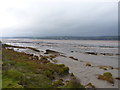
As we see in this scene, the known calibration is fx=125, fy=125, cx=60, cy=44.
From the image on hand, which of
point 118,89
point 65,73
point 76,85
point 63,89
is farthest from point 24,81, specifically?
point 118,89

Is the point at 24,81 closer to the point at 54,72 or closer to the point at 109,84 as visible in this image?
the point at 54,72

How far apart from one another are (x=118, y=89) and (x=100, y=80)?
2569 mm

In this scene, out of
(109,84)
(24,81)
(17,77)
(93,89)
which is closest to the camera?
(24,81)

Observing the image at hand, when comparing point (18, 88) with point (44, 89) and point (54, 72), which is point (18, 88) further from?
point (54, 72)

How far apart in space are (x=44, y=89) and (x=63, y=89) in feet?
4.20

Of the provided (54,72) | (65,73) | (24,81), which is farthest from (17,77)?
(65,73)

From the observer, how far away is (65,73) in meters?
14.5

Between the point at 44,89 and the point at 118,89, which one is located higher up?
the point at 44,89

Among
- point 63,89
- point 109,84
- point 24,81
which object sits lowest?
point 109,84

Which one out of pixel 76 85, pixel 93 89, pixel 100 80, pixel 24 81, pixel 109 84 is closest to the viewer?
pixel 76 85

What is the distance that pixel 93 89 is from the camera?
10.2 metres

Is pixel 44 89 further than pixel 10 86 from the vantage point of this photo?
Yes

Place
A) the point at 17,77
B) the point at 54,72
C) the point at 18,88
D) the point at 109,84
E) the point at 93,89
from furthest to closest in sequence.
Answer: the point at 54,72, the point at 109,84, the point at 93,89, the point at 17,77, the point at 18,88

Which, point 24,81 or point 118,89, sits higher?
point 24,81
